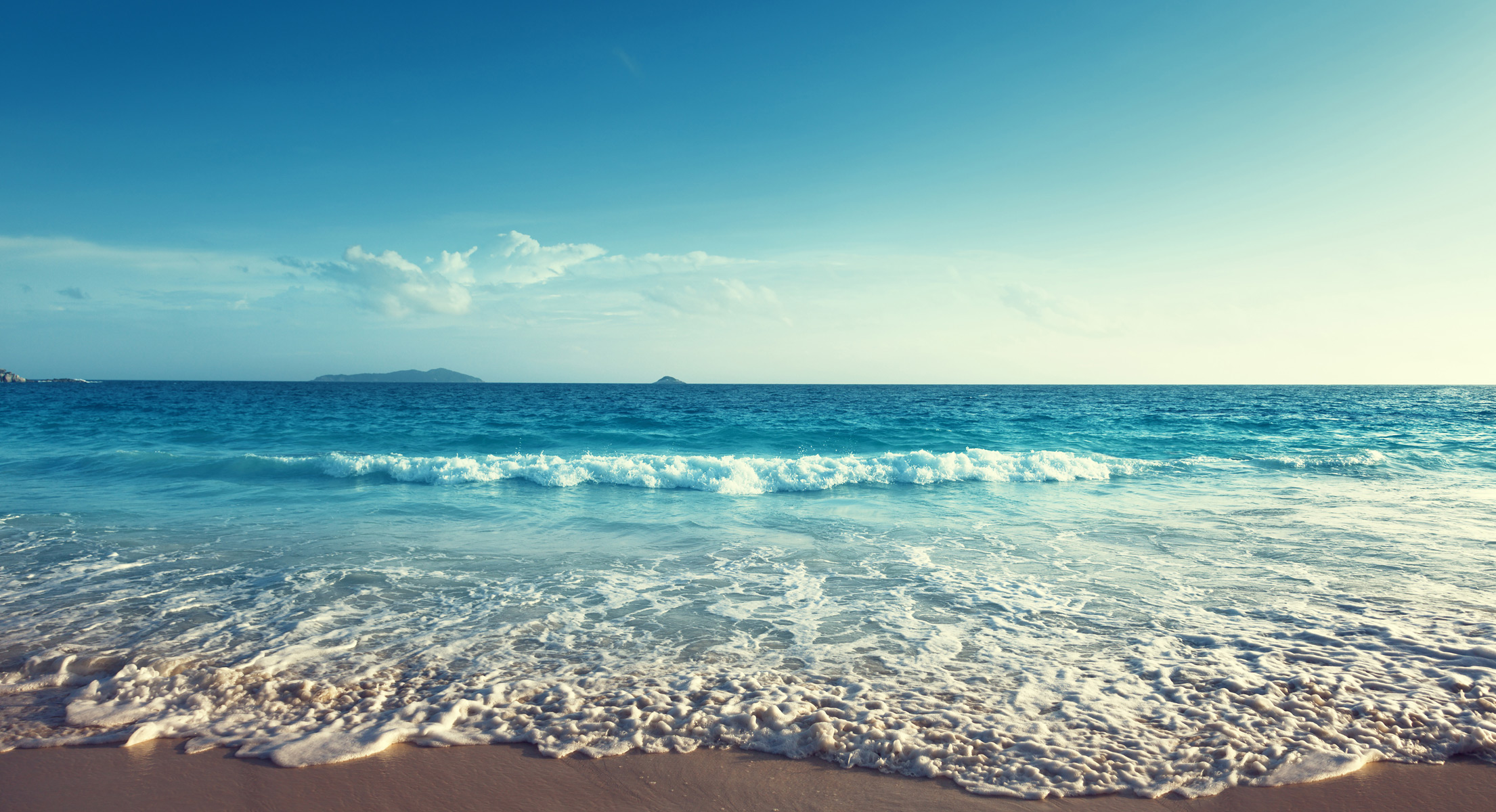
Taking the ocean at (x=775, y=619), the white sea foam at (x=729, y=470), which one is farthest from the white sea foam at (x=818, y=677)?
the white sea foam at (x=729, y=470)

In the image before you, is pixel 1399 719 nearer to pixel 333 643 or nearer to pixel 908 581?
pixel 908 581

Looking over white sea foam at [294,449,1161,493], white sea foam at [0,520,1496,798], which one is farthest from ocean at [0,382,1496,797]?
white sea foam at [294,449,1161,493]

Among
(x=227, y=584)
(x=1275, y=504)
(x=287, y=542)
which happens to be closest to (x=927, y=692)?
(x=227, y=584)

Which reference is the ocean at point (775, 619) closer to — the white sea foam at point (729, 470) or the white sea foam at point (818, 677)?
the white sea foam at point (818, 677)

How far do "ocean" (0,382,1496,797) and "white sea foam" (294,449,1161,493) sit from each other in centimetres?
16

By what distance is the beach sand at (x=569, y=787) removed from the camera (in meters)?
3.21

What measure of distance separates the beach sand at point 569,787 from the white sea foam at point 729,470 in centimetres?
1064

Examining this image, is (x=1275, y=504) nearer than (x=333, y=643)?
No

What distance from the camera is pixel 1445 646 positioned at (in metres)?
5.02

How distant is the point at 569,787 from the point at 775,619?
9.13 ft

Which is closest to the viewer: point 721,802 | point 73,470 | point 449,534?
point 721,802

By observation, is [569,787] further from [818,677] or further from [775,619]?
[775,619]

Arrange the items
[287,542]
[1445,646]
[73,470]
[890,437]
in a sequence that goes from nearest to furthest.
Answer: [1445,646] < [287,542] < [73,470] < [890,437]

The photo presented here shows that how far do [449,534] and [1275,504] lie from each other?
13873 millimetres
